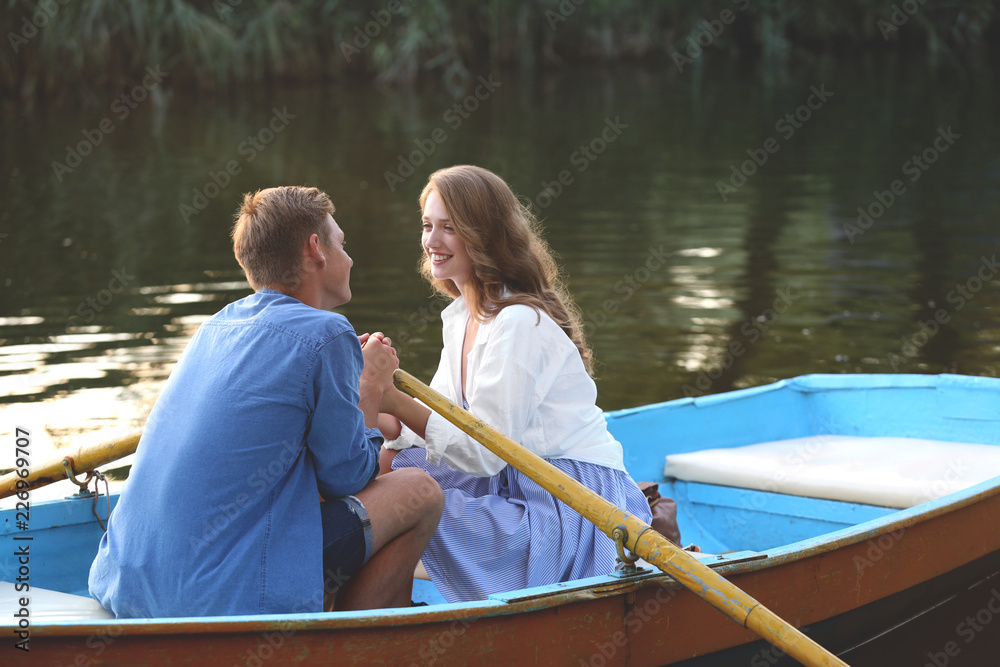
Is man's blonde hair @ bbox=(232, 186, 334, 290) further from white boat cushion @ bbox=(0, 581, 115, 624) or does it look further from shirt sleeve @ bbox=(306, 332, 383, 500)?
white boat cushion @ bbox=(0, 581, 115, 624)

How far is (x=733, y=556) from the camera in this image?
3.24 m

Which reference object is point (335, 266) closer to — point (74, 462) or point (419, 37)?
point (74, 462)

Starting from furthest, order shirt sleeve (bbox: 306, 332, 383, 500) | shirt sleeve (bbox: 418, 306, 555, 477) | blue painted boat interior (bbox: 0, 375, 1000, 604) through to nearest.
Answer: blue painted boat interior (bbox: 0, 375, 1000, 604)
shirt sleeve (bbox: 418, 306, 555, 477)
shirt sleeve (bbox: 306, 332, 383, 500)

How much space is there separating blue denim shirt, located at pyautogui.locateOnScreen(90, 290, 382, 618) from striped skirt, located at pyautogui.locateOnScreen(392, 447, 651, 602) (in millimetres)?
645

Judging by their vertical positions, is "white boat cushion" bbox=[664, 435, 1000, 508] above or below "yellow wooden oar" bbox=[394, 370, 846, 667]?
below

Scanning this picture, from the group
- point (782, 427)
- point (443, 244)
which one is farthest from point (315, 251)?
point (782, 427)

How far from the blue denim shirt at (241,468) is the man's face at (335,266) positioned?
6.3 inches

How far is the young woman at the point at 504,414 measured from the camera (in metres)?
3.26

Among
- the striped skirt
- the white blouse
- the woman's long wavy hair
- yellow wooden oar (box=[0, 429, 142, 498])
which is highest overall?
the woman's long wavy hair

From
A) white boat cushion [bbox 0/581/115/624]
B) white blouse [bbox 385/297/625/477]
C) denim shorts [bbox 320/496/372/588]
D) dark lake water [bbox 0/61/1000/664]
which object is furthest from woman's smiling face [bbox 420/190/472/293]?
dark lake water [bbox 0/61/1000/664]

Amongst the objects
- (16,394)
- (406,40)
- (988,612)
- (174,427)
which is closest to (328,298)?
(174,427)

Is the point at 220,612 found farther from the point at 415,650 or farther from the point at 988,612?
the point at 988,612

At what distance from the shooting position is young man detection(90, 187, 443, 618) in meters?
2.57

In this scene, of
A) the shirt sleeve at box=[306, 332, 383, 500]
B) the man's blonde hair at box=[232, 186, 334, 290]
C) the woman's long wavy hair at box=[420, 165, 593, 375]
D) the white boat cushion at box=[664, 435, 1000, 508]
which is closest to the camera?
the shirt sleeve at box=[306, 332, 383, 500]
